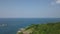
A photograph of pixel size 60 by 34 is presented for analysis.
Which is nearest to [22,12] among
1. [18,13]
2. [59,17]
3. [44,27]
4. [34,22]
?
[18,13]

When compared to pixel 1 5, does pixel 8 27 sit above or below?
below

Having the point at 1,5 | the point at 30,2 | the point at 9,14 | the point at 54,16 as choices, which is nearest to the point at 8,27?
the point at 9,14

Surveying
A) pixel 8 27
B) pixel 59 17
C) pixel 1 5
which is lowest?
pixel 8 27

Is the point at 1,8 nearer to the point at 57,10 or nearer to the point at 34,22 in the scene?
the point at 34,22

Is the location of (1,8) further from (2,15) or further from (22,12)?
(22,12)

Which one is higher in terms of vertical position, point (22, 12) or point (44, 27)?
point (22, 12)
